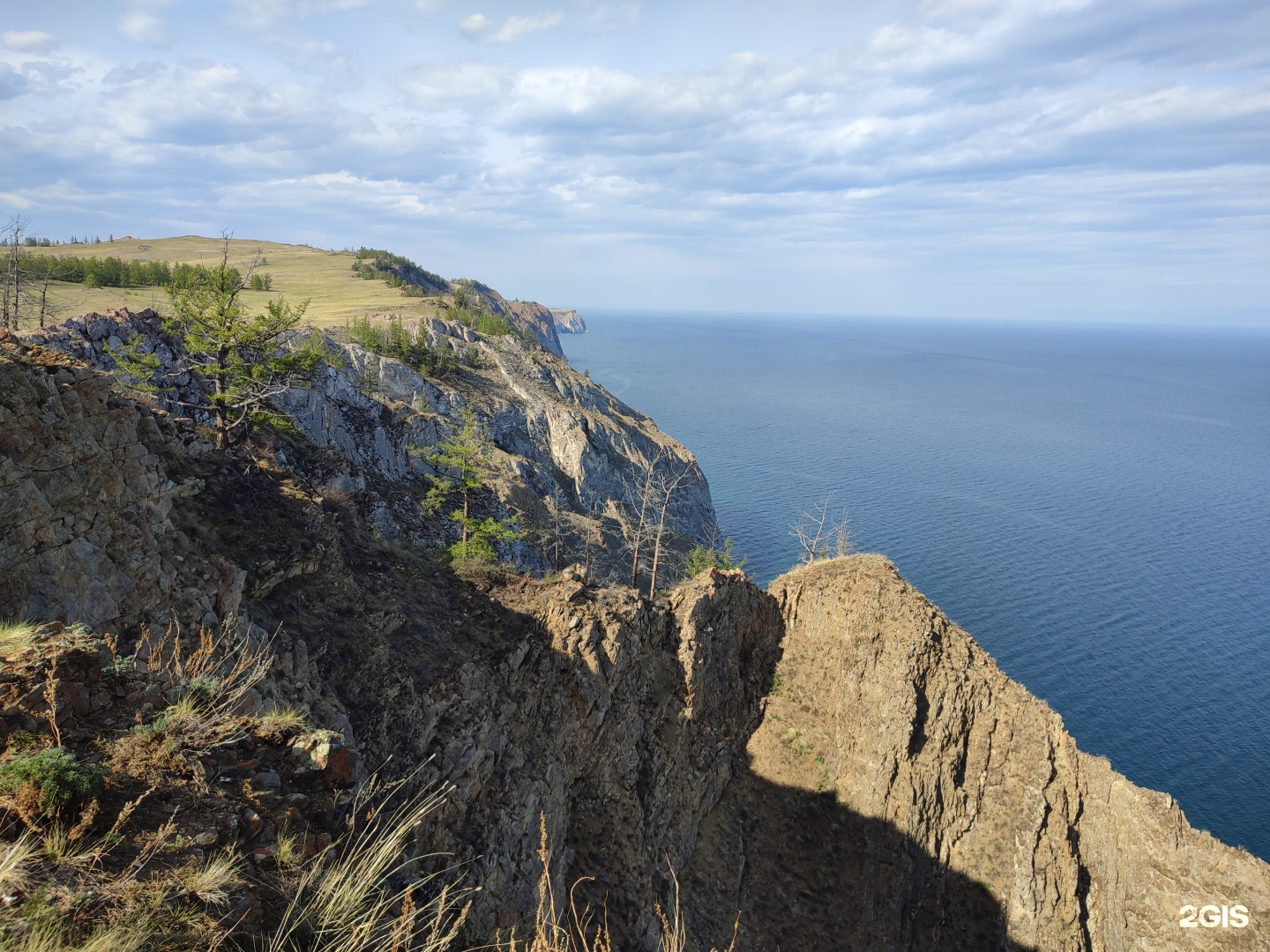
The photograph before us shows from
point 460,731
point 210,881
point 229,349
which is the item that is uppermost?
point 229,349

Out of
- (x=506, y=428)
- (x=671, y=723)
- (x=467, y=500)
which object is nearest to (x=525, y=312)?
(x=506, y=428)

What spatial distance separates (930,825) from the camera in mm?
22984

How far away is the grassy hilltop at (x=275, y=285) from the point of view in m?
52.2

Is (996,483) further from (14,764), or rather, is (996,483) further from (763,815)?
(14,764)

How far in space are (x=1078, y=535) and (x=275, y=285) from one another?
10391 cm

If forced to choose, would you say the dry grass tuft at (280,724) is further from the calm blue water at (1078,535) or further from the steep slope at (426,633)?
the calm blue water at (1078,535)

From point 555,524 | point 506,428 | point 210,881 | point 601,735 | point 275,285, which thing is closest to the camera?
point 210,881

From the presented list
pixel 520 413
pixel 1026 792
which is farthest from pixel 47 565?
pixel 520 413

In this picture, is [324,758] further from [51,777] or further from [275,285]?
[275,285]

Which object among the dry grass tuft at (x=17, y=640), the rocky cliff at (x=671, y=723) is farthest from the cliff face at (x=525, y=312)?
the dry grass tuft at (x=17, y=640)

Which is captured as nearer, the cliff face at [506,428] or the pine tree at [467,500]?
the pine tree at [467,500]

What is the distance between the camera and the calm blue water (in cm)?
4453

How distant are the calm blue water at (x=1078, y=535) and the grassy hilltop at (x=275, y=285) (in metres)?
49.0

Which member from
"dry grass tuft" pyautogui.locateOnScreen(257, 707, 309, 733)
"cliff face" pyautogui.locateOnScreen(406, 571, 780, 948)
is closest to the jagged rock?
"dry grass tuft" pyautogui.locateOnScreen(257, 707, 309, 733)
